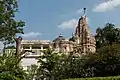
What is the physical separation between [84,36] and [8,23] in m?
27.0

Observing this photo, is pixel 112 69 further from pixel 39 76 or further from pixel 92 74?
pixel 39 76

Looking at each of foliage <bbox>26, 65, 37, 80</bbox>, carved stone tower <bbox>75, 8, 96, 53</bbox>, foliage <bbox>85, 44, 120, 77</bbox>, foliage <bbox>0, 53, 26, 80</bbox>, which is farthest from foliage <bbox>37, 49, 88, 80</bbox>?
carved stone tower <bbox>75, 8, 96, 53</bbox>

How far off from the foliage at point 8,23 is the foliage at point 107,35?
3115cm

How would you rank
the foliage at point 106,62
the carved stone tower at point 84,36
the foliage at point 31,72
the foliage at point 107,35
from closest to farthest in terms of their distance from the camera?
the foliage at point 106,62 → the foliage at point 31,72 → the carved stone tower at point 84,36 → the foliage at point 107,35

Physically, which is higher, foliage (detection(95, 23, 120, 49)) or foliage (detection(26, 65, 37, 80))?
foliage (detection(95, 23, 120, 49))

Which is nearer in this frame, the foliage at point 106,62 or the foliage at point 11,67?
the foliage at point 11,67

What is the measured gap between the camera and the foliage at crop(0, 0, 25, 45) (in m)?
25.4

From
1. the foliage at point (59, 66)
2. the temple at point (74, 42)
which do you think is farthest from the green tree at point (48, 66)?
the temple at point (74, 42)

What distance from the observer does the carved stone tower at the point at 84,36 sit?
49.5 m

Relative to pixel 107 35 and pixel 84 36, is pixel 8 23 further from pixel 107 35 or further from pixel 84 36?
pixel 107 35

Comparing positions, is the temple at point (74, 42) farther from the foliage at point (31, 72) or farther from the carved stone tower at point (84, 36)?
the foliage at point (31, 72)

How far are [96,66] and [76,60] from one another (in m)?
2.41

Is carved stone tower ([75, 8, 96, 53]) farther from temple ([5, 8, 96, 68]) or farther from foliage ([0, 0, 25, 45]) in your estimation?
foliage ([0, 0, 25, 45])

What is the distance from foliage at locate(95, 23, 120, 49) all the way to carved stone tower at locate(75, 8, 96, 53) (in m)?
4.80
